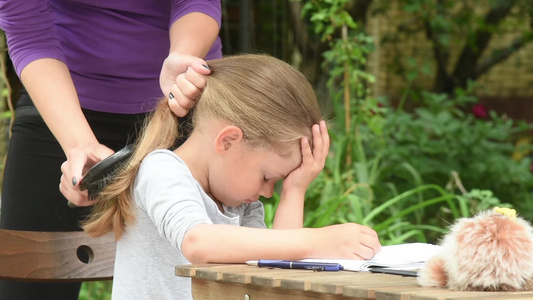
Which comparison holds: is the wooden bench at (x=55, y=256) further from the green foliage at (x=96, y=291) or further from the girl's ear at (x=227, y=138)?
the green foliage at (x=96, y=291)

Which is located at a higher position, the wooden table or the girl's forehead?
the girl's forehead

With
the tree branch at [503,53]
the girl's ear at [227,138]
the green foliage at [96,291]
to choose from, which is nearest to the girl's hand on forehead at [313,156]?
the girl's ear at [227,138]

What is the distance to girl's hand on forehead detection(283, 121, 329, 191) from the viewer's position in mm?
1817

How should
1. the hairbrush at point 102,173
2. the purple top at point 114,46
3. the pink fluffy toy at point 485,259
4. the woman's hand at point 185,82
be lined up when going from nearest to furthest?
the pink fluffy toy at point 485,259 → the hairbrush at point 102,173 → the woman's hand at point 185,82 → the purple top at point 114,46

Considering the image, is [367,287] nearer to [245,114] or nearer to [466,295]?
[466,295]

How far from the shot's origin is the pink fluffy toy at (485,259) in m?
1.20

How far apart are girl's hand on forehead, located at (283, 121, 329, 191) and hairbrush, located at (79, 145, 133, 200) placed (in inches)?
14.3

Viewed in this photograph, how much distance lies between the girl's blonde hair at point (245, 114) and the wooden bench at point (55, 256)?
0.43 ft

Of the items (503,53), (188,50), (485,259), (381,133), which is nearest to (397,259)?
(485,259)

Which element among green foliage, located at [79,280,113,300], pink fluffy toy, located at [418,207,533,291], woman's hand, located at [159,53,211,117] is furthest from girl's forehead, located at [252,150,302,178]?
green foliage, located at [79,280,113,300]

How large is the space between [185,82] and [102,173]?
256 mm

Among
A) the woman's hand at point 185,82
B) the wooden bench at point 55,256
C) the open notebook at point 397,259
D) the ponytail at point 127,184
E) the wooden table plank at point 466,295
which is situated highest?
the woman's hand at point 185,82

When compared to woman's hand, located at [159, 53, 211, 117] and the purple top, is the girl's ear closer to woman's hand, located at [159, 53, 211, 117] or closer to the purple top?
woman's hand, located at [159, 53, 211, 117]

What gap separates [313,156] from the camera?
6.10ft
